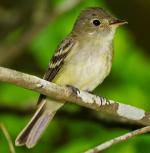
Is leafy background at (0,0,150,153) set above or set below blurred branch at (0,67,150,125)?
below

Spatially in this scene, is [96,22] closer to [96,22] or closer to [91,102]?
[96,22]

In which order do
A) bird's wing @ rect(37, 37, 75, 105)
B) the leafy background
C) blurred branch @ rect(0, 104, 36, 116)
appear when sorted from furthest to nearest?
blurred branch @ rect(0, 104, 36, 116) → the leafy background → bird's wing @ rect(37, 37, 75, 105)

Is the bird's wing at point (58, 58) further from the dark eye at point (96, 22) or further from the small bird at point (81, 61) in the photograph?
the dark eye at point (96, 22)

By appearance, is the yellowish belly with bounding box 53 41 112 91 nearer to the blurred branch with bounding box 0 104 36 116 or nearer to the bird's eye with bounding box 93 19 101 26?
the bird's eye with bounding box 93 19 101 26

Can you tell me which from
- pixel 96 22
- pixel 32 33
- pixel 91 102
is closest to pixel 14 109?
pixel 32 33

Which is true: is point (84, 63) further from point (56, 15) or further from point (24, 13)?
point (24, 13)

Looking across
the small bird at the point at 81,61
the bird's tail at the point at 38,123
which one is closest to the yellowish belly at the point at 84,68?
the small bird at the point at 81,61

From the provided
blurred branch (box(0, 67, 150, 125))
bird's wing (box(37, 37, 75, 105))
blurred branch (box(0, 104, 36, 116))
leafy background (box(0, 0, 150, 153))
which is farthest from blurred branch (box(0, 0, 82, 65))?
blurred branch (box(0, 67, 150, 125))
